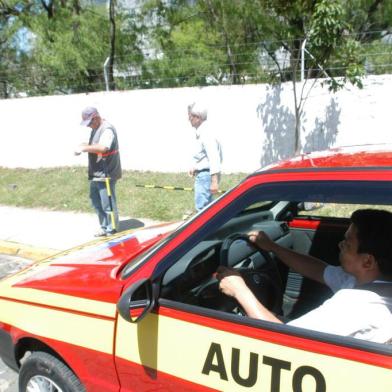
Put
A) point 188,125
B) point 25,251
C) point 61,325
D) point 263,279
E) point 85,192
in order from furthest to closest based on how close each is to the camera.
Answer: point 188,125
point 85,192
point 25,251
point 263,279
point 61,325

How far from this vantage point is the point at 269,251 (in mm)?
2713

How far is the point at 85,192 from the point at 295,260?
7126mm

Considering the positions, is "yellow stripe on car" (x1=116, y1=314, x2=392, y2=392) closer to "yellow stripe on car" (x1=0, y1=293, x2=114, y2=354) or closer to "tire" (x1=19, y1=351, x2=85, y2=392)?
"yellow stripe on car" (x1=0, y1=293, x2=114, y2=354)

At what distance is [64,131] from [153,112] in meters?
2.73

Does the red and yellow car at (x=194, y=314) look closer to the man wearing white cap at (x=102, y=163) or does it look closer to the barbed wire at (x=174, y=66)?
the man wearing white cap at (x=102, y=163)

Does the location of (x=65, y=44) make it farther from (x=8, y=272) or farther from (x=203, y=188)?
(x=203, y=188)

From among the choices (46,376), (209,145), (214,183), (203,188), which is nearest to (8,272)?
(203,188)

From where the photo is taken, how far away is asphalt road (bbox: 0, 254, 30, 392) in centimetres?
349

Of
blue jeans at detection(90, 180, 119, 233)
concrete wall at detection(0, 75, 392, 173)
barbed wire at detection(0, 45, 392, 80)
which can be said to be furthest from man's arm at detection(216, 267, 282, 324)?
barbed wire at detection(0, 45, 392, 80)

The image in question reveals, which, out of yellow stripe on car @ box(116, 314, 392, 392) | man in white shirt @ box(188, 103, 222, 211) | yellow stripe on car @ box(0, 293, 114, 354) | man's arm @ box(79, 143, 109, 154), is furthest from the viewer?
man's arm @ box(79, 143, 109, 154)

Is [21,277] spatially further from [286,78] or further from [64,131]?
[64,131]

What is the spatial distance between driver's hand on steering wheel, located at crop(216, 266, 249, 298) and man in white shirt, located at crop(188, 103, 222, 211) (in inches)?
117

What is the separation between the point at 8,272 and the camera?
5.98 metres

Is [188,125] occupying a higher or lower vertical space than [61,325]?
higher
